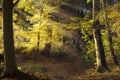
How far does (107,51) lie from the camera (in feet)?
92.7

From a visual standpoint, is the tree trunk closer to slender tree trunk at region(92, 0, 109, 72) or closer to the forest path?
slender tree trunk at region(92, 0, 109, 72)

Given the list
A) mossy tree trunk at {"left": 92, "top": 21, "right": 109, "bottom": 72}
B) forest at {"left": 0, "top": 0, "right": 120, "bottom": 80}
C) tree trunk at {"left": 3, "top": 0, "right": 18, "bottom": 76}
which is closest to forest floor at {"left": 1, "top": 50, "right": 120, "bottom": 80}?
forest at {"left": 0, "top": 0, "right": 120, "bottom": 80}

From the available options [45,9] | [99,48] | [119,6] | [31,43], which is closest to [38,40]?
[31,43]

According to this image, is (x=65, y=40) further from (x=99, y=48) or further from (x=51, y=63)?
(x=99, y=48)

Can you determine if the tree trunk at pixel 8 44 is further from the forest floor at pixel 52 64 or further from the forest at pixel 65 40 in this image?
the forest floor at pixel 52 64

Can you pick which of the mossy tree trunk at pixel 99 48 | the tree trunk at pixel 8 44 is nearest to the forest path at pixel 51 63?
the mossy tree trunk at pixel 99 48

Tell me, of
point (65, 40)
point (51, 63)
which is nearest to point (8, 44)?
point (51, 63)

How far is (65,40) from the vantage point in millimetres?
39062

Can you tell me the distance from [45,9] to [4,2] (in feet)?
57.5

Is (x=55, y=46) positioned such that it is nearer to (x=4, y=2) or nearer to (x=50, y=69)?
(x=50, y=69)

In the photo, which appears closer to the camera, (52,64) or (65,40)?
(52,64)

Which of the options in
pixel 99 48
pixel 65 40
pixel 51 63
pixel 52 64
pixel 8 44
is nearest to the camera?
pixel 8 44

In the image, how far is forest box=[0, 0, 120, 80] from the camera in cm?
2080

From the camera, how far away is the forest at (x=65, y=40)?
20.8m
